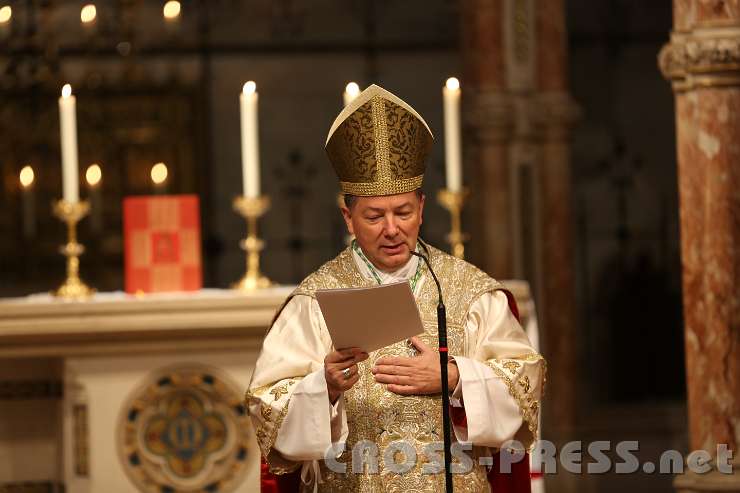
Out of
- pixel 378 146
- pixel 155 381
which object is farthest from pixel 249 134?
pixel 378 146

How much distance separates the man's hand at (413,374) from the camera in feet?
11.1

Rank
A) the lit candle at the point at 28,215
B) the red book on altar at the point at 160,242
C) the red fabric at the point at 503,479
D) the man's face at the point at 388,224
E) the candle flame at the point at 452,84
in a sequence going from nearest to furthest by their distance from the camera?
the man's face at the point at 388,224
the red fabric at the point at 503,479
the candle flame at the point at 452,84
the red book on altar at the point at 160,242
the lit candle at the point at 28,215

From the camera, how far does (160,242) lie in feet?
Answer: 17.5

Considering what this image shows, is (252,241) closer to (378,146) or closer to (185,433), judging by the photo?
(185,433)

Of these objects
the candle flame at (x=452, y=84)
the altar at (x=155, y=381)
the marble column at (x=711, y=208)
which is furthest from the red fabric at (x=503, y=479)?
the marble column at (x=711, y=208)

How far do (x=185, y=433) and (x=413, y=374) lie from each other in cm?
201

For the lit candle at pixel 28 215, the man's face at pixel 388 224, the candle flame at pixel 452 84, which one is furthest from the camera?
the lit candle at pixel 28 215

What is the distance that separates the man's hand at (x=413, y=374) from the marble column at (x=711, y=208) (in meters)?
2.14

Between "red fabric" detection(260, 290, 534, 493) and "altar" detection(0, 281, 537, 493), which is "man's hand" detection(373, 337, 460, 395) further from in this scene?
"altar" detection(0, 281, 537, 493)

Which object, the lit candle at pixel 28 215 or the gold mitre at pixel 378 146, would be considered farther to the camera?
the lit candle at pixel 28 215

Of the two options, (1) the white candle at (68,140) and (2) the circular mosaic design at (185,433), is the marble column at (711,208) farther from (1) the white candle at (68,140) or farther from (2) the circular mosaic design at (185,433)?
(1) the white candle at (68,140)

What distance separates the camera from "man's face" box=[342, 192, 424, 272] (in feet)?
11.5

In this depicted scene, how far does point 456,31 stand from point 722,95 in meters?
6.09

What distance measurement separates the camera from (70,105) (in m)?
5.10
